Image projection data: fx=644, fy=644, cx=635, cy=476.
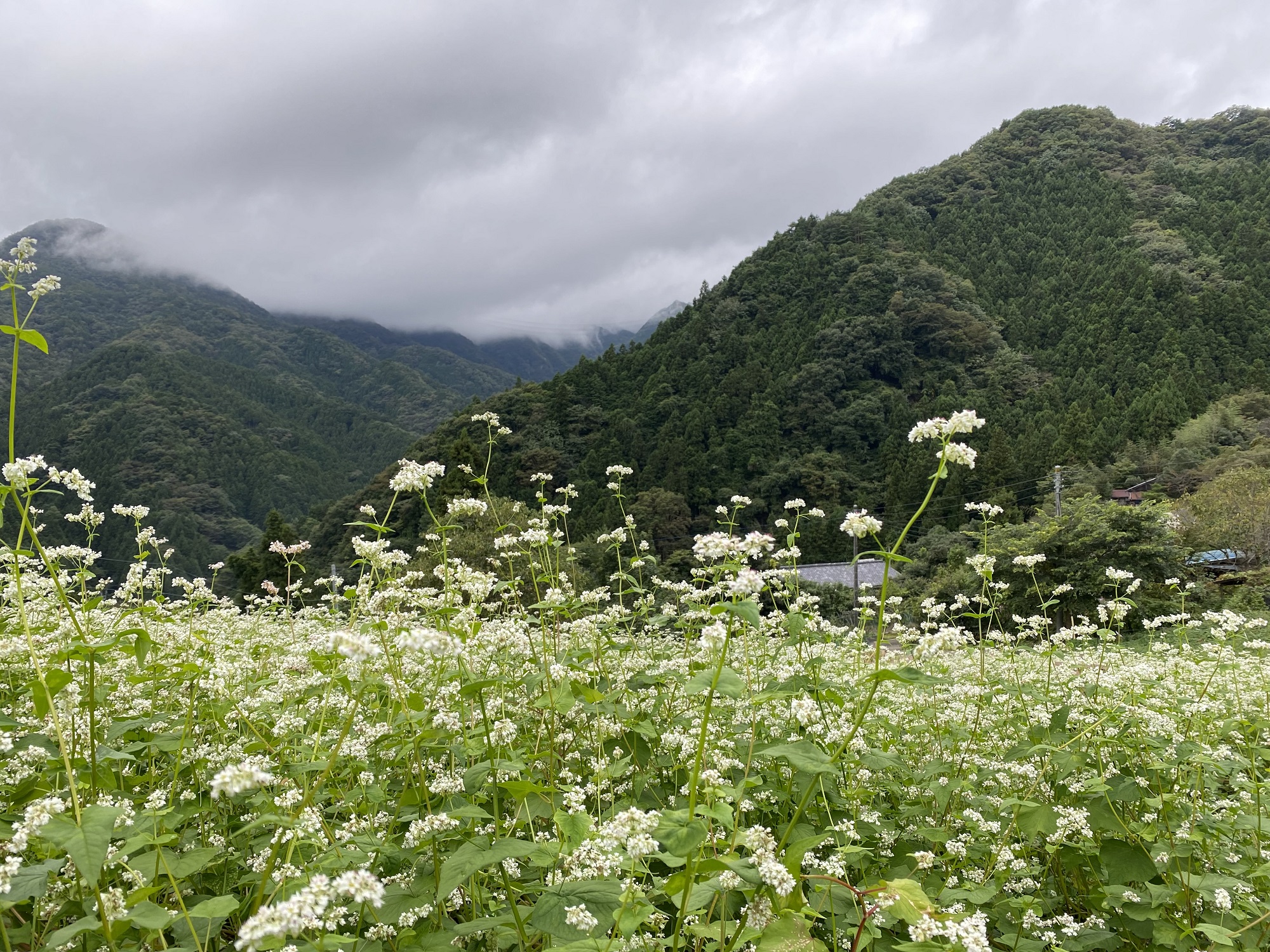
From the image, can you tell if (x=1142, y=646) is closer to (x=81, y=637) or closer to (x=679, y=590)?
(x=679, y=590)

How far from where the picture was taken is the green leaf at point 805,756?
2514 millimetres

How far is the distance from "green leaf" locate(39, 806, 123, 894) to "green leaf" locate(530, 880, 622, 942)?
134 cm

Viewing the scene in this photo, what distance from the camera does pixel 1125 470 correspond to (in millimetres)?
51812

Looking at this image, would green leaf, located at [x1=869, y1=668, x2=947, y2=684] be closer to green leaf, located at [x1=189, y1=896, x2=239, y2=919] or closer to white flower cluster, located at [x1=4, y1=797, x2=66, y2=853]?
green leaf, located at [x1=189, y1=896, x2=239, y2=919]

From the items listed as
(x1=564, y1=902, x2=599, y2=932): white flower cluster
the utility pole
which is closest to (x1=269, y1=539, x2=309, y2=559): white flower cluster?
(x1=564, y1=902, x2=599, y2=932): white flower cluster

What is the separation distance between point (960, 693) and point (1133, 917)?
1.55 metres

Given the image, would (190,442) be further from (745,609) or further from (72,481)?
(745,609)

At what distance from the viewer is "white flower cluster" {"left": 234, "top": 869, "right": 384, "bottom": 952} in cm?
156

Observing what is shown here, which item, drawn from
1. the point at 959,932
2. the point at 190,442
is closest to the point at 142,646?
the point at 959,932

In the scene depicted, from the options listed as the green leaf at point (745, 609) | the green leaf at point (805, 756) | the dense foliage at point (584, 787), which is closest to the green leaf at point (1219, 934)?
the dense foliage at point (584, 787)

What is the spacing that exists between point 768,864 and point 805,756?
66cm

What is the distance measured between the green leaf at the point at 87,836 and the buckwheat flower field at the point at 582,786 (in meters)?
0.01

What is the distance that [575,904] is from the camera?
234 cm

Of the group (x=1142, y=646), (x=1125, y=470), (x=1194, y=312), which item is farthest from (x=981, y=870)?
(x=1194, y=312)
